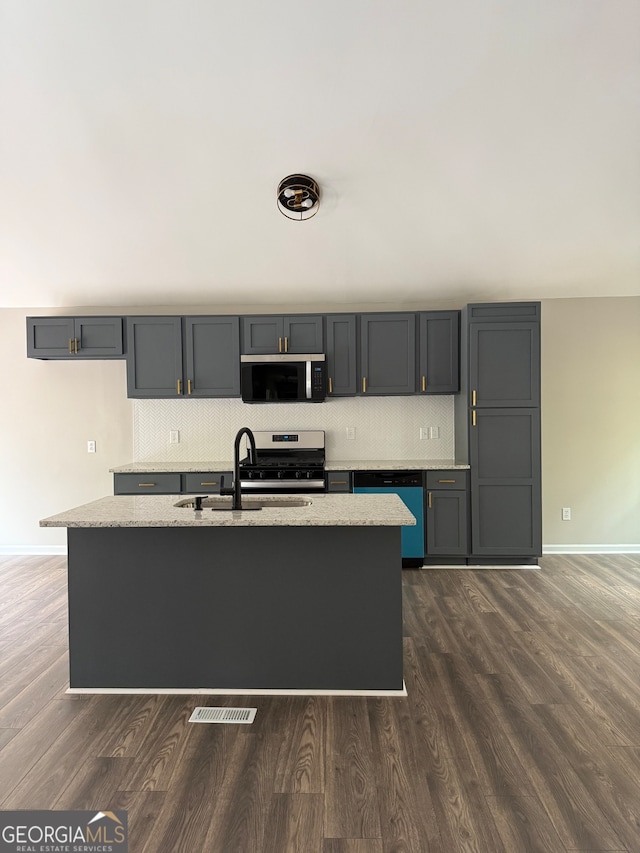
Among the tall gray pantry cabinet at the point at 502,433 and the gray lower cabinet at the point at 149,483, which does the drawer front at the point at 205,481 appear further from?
the tall gray pantry cabinet at the point at 502,433

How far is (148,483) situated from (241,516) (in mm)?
2449

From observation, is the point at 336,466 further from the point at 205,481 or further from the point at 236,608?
the point at 236,608

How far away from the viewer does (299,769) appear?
6.53ft

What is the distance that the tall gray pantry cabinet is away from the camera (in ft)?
14.7

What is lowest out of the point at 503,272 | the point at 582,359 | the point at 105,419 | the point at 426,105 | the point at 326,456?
the point at 326,456

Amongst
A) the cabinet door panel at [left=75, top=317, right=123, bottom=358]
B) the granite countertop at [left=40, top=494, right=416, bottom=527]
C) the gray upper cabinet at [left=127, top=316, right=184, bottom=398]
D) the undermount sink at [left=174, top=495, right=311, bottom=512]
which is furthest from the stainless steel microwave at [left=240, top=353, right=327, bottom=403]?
the granite countertop at [left=40, top=494, right=416, bottom=527]

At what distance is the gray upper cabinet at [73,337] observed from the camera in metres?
4.75

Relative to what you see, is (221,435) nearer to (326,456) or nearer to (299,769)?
(326,456)

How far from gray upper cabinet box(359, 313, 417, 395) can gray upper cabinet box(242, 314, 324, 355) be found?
0.41 m

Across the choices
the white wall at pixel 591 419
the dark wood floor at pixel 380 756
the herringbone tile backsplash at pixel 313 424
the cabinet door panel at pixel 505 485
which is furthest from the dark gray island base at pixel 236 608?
the white wall at pixel 591 419

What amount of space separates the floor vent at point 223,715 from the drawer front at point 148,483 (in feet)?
7.91

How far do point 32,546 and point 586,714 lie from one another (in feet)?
16.0

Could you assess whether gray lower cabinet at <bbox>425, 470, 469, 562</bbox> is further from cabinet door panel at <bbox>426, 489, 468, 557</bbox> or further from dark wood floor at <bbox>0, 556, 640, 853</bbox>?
dark wood floor at <bbox>0, 556, 640, 853</bbox>


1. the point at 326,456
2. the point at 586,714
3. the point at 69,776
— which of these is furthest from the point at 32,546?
the point at 586,714
